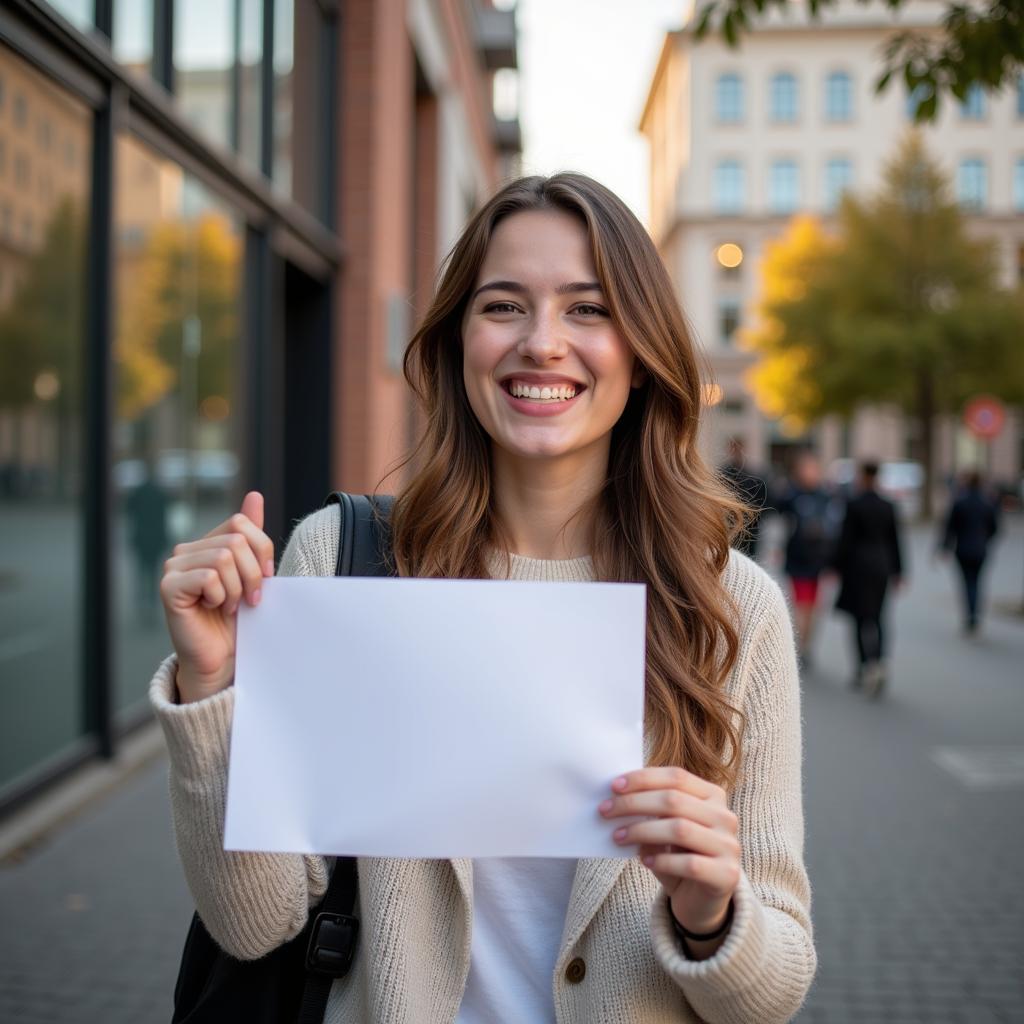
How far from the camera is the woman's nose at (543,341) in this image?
174cm

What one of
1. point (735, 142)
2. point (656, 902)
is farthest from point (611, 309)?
point (735, 142)

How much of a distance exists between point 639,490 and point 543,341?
354mm

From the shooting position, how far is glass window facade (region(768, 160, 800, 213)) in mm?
61094

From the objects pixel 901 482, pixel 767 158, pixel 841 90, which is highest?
pixel 841 90

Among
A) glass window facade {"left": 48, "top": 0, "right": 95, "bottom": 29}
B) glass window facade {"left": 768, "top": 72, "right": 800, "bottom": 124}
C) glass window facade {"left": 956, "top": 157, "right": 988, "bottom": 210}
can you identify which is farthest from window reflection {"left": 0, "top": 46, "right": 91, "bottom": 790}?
glass window facade {"left": 768, "top": 72, "right": 800, "bottom": 124}

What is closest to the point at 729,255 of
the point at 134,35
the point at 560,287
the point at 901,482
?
the point at 901,482

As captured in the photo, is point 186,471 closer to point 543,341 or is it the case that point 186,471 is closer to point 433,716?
point 543,341

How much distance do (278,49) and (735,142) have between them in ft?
187

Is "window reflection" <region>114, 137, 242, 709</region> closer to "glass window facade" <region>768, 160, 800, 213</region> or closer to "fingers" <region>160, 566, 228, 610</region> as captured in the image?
"fingers" <region>160, 566, 228, 610</region>

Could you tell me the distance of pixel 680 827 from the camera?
1.39 meters

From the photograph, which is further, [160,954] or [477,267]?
[160,954]

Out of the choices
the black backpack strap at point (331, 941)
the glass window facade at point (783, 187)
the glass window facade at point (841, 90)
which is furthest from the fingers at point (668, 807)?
the glass window facade at point (841, 90)

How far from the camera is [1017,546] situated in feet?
82.8

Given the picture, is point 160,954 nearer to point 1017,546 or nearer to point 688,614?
point 688,614
